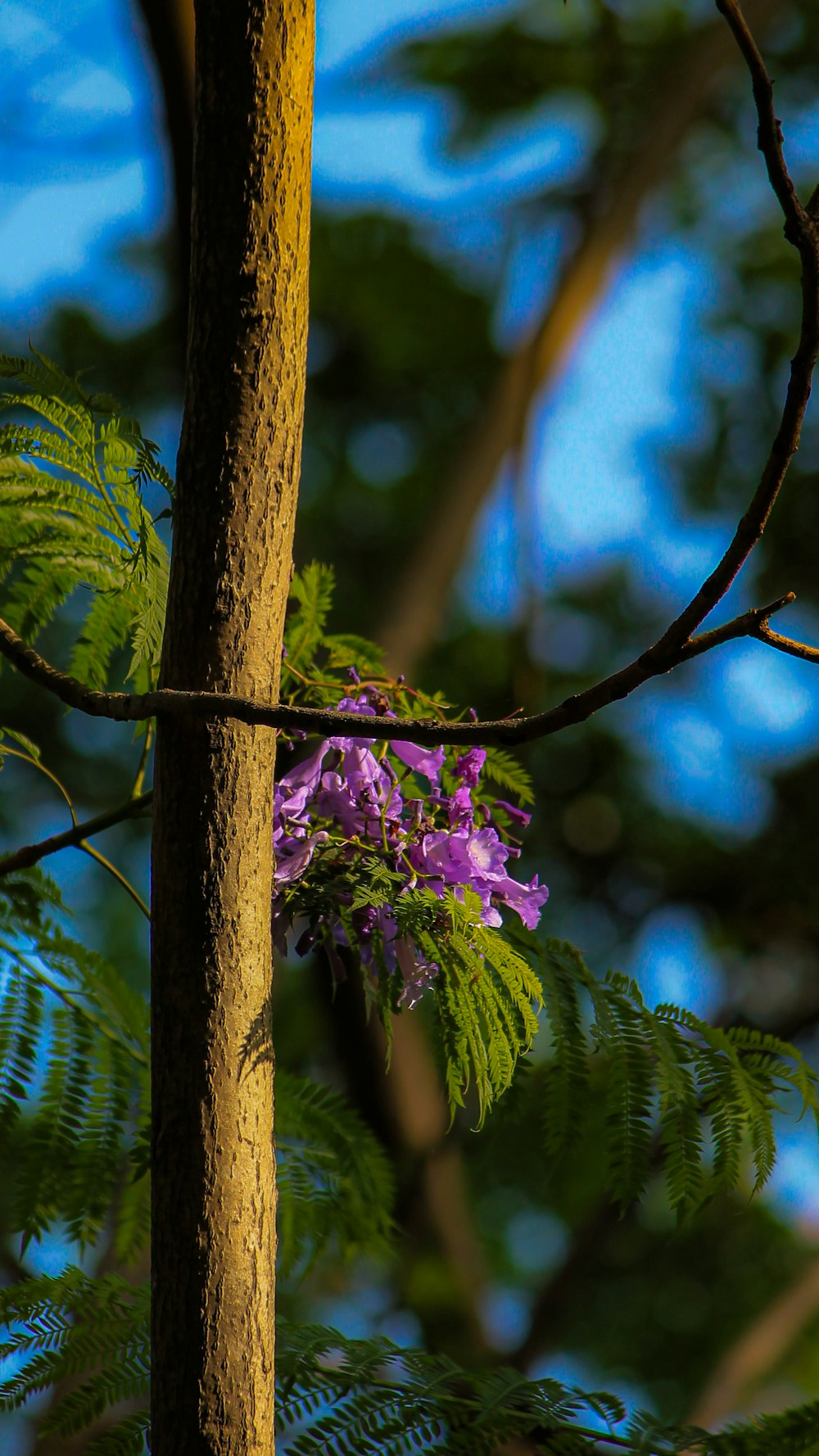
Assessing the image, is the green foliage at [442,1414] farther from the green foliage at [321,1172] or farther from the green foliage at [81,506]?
the green foliage at [81,506]

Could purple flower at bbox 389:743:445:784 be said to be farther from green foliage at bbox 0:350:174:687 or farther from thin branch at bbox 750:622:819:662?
thin branch at bbox 750:622:819:662

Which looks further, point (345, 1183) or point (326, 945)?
point (345, 1183)

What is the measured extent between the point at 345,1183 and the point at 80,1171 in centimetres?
26

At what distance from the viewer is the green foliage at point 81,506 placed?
75 cm

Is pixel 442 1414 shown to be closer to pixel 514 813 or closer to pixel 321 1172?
pixel 321 1172

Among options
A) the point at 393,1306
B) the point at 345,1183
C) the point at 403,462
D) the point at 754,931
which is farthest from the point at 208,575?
the point at 403,462

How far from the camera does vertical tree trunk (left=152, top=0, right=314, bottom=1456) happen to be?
1.81ft

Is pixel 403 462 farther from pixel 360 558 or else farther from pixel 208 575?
pixel 208 575

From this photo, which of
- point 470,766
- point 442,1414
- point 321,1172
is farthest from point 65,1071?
point 470,766

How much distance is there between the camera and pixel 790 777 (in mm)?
4000

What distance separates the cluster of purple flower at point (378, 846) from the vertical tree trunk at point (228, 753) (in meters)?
0.12

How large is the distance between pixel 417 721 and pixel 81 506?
0.43 meters

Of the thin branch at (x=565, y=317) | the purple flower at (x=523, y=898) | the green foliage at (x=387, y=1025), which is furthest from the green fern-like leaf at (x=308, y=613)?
the thin branch at (x=565, y=317)

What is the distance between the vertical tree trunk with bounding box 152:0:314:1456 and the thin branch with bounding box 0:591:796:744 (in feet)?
0.08
